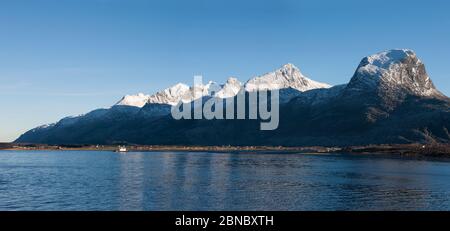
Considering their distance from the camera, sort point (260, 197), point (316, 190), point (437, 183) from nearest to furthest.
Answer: point (260, 197)
point (316, 190)
point (437, 183)

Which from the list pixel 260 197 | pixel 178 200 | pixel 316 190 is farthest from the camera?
pixel 316 190

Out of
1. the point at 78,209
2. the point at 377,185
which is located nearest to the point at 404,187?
the point at 377,185

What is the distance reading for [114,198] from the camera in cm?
9462

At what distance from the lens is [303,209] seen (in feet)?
274

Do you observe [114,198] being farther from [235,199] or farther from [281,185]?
[281,185]

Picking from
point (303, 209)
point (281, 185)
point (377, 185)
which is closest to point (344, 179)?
point (377, 185)
